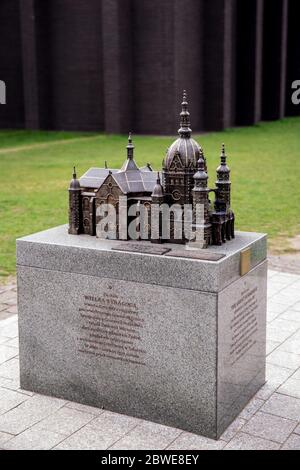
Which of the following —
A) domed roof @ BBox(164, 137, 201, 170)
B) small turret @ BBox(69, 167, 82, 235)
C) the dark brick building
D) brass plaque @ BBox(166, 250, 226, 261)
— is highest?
the dark brick building

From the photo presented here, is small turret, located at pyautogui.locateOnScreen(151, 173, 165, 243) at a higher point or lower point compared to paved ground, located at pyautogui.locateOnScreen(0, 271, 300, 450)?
higher

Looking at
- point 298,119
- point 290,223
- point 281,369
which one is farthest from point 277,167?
point 298,119

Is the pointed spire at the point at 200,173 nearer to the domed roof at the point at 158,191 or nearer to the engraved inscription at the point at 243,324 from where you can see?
the domed roof at the point at 158,191

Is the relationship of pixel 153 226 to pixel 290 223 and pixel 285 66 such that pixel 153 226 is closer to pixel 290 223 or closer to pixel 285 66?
pixel 290 223

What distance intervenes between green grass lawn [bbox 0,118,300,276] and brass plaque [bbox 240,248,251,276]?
5928 mm

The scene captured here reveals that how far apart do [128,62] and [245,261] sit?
31031 millimetres

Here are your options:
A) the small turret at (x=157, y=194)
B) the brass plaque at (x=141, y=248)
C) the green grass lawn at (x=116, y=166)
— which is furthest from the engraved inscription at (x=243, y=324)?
the green grass lawn at (x=116, y=166)

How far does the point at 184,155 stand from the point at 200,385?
215cm

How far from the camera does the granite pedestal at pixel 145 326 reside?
5832 millimetres

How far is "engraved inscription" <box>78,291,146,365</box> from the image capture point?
6.12 meters

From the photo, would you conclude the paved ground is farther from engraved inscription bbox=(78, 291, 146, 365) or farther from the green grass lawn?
the green grass lawn

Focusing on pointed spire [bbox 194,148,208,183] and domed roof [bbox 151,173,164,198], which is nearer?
pointed spire [bbox 194,148,208,183]

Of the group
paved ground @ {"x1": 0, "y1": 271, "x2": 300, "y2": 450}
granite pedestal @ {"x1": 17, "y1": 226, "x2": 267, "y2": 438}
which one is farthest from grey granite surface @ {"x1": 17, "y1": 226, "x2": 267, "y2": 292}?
paved ground @ {"x1": 0, "y1": 271, "x2": 300, "y2": 450}

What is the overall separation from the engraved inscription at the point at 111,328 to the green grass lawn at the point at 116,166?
16.6 ft
